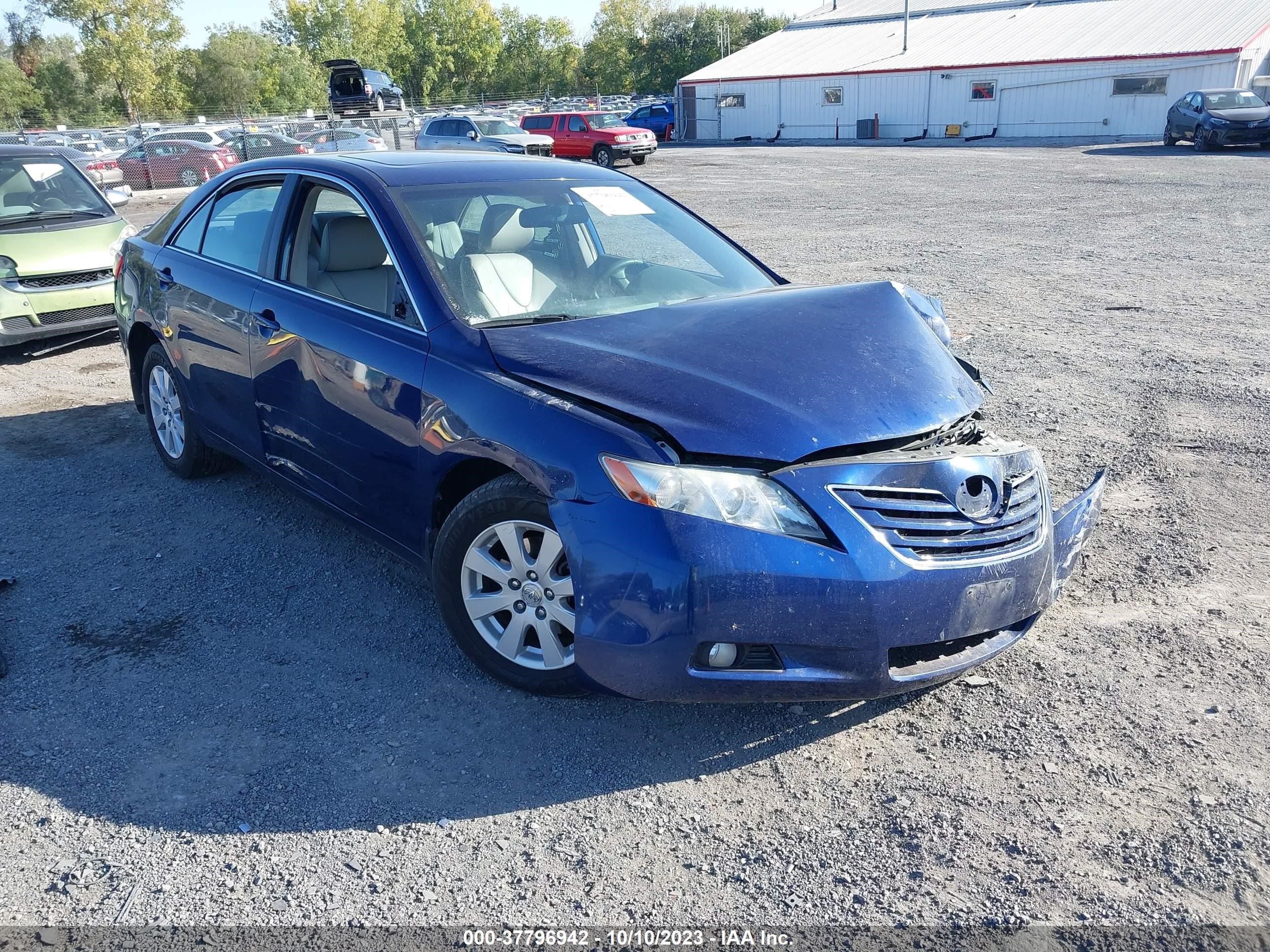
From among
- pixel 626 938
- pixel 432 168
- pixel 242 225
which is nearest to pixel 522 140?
pixel 242 225

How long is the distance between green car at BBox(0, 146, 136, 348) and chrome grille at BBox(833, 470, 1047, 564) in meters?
6.71

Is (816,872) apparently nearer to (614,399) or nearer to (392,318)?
(614,399)

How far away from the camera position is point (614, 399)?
304 centimetres

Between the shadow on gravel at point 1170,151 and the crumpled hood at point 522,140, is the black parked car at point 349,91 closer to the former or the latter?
the crumpled hood at point 522,140

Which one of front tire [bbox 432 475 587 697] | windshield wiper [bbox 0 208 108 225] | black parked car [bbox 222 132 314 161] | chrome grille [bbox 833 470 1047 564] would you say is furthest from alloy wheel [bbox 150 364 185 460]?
black parked car [bbox 222 132 314 161]

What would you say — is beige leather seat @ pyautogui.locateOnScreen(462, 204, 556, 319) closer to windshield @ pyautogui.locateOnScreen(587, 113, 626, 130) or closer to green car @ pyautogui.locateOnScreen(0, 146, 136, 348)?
green car @ pyautogui.locateOnScreen(0, 146, 136, 348)

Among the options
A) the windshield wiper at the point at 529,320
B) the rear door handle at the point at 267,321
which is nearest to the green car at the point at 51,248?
the rear door handle at the point at 267,321

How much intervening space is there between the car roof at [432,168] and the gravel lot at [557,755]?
1.61 metres

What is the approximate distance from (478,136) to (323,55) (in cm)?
6855

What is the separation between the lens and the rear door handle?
4.13m

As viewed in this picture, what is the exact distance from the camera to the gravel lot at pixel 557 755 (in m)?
2.52

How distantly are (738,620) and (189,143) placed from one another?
2853 centimetres

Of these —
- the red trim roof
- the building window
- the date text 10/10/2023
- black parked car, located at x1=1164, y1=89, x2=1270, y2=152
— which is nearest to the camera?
the date text 10/10/2023

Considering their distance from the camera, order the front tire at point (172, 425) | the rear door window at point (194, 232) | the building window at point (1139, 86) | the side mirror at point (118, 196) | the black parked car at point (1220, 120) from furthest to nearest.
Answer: the building window at point (1139, 86)
the black parked car at point (1220, 120)
the side mirror at point (118, 196)
the front tire at point (172, 425)
the rear door window at point (194, 232)
